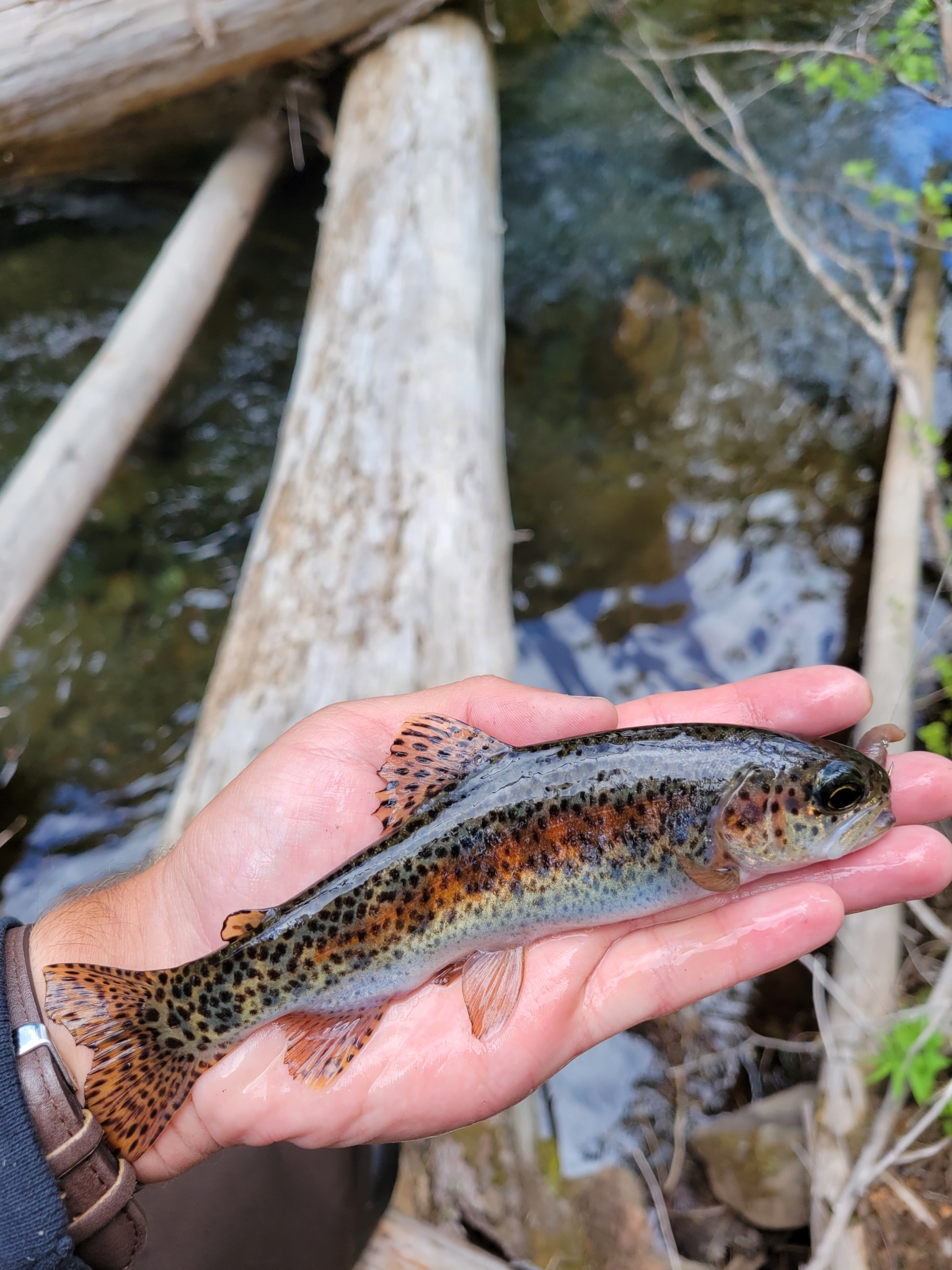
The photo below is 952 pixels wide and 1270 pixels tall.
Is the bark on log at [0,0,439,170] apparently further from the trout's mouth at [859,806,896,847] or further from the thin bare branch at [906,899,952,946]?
the thin bare branch at [906,899,952,946]

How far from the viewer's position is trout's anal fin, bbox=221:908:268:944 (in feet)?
8.50

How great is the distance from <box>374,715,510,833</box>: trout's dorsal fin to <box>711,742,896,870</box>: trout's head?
2.57ft

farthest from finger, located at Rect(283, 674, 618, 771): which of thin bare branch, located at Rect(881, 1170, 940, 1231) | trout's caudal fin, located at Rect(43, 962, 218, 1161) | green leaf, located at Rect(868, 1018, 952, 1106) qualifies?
thin bare branch, located at Rect(881, 1170, 940, 1231)

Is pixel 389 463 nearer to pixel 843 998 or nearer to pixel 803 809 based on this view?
pixel 803 809

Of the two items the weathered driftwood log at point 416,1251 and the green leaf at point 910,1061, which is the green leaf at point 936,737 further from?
the weathered driftwood log at point 416,1251

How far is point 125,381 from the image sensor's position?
5398 mm

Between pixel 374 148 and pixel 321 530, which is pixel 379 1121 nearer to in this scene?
pixel 321 530

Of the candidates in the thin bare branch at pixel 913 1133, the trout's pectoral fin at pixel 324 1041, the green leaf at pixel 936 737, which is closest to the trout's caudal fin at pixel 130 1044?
the trout's pectoral fin at pixel 324 1041

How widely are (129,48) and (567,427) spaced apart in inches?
166

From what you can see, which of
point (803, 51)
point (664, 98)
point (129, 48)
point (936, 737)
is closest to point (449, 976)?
point (936, 737)

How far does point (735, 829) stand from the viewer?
2543mm

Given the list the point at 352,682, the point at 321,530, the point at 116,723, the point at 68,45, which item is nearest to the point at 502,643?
the point at 352,682

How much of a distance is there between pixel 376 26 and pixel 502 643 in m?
5.32

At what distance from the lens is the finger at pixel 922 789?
2.76m
